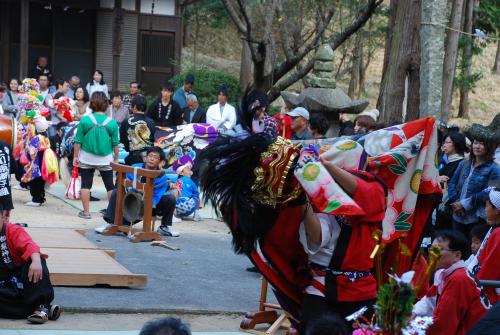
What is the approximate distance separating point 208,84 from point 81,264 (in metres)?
14.4

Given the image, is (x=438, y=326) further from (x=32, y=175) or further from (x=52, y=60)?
(x=52, y=60)

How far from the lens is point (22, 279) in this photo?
684cm

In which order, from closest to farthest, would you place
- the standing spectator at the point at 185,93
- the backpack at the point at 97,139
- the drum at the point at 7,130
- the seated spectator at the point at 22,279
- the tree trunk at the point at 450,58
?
the seated spectator at the point at 22,279, the drum at the point at 7,130, the backpack at the point at 97,139, the standing spectator at the point at 185,93, the tree trunk at the point at 450,58

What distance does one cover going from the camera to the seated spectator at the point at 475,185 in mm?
7773

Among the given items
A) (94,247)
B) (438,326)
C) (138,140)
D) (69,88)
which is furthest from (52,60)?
(438,326)

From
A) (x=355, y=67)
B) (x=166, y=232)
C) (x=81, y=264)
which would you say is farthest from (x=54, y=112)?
(x=355, y=67)

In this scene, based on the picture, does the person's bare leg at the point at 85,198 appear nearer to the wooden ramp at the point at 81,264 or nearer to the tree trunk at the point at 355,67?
the wooden ramp at the point at 81,264

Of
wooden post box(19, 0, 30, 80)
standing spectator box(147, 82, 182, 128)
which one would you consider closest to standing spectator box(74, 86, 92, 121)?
standing spectator box(147, 82, 182, 128)

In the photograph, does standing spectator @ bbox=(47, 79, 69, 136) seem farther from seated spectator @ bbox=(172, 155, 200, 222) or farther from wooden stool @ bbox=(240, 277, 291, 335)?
wooden stool @ bbox=(240, 277, 291, 335)

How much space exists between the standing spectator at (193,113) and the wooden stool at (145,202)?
4.68 m

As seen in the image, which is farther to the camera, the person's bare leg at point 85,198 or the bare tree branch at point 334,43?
the bare tree branch at point 334,43

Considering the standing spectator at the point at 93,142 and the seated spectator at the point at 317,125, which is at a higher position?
the seated spectator at the point at 317,125

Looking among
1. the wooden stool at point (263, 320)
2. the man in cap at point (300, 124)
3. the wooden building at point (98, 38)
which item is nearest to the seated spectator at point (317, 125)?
the man in cap at point (300, 124)

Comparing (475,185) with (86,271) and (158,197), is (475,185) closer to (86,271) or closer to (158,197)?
(86,271)
